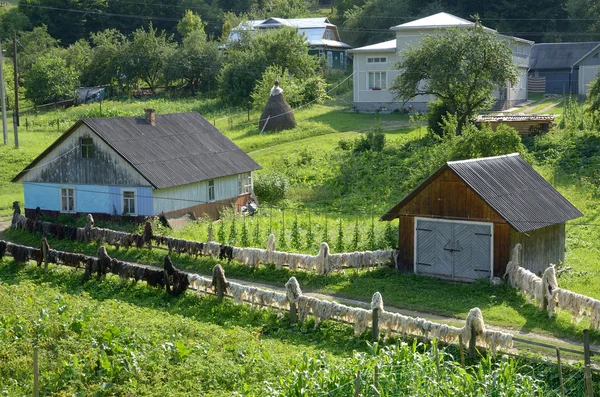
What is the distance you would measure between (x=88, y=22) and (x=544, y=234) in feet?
247

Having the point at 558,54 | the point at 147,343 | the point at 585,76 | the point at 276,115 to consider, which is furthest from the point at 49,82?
the point at 147,343

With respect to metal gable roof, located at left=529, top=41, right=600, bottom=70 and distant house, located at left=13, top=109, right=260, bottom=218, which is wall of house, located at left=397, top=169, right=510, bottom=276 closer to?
distant house, located at left=13, top=109, right=260, bottom=218

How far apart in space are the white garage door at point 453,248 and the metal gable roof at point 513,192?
82cm

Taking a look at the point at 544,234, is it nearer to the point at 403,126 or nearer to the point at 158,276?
the point at 158,276

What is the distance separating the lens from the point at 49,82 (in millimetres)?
64562

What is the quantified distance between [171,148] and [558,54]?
4320cm

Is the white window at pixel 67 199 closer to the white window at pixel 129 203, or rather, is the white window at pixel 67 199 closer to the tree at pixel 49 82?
the white window at pixel 129 203

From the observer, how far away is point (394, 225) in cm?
3117

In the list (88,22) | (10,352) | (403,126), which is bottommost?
(10,352)

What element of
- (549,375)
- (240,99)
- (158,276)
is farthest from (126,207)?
(240,99)

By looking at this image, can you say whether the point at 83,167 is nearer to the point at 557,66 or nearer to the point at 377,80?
the point at 377,80

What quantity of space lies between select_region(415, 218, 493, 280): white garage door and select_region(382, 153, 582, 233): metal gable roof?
2.70ft

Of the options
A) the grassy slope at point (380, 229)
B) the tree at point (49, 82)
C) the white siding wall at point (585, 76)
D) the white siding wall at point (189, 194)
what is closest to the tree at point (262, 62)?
the grassy slope at point (380, 229)

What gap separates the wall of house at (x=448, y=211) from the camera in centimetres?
2528
